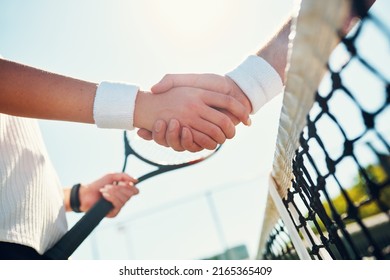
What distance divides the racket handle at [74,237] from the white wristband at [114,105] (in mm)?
359

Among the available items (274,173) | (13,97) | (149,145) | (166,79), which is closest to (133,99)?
(166,79)

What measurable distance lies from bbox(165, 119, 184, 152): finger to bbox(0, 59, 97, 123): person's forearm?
0.20m

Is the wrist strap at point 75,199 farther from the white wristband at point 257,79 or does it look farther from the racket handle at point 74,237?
the white wristband at point 257,79

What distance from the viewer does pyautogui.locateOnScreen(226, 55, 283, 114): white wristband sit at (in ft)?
3.32

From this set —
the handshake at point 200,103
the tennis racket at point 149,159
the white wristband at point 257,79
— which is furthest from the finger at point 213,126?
the tennis racket at point 149,159

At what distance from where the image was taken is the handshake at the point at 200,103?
3.26ft

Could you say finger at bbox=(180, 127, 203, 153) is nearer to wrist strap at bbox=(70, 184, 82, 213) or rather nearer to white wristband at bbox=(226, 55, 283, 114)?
→ white wristband at bbox=(226, 55, 283, 114)

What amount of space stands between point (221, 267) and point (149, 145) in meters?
0.63

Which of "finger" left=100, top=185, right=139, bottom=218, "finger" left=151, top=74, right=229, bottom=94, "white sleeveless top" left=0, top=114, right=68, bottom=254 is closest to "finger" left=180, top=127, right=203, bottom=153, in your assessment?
"finger" left=151, top=74, right=229, bottom=94

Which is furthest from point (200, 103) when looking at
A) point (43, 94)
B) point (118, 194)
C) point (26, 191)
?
point (118, 194)

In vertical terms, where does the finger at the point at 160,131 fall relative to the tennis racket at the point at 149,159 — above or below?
below

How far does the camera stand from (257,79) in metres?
1.01

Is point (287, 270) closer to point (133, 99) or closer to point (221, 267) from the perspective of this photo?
point (221, 267)

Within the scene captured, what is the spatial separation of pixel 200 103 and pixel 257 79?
0.56 ft
